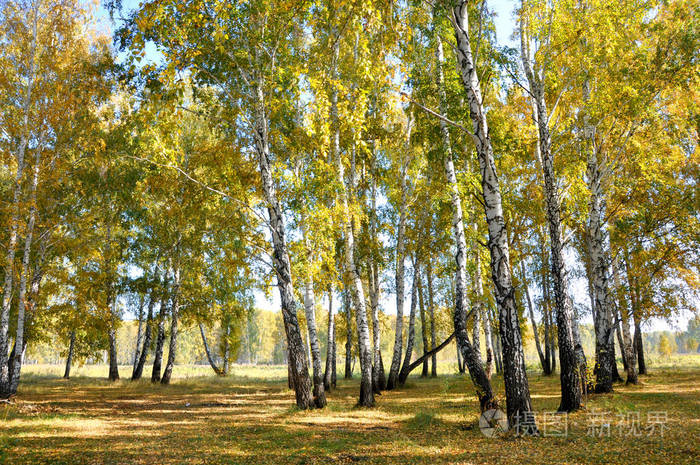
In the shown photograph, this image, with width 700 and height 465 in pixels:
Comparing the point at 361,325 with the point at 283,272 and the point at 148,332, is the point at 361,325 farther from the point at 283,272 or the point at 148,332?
the point at 148,332

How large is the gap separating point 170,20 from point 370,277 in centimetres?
1373

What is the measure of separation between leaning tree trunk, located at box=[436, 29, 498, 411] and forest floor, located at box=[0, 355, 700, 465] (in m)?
0.47

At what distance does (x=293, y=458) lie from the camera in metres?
6.77

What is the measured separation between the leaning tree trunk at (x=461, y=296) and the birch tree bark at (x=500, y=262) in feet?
4.90

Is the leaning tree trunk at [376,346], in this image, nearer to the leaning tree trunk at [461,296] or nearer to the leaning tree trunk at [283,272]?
the leaning tree trunk at [283,272]

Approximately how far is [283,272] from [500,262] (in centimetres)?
664

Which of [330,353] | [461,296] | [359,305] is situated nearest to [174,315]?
[330,353]

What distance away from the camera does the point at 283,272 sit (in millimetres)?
12172

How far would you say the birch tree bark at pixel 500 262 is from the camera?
748cm

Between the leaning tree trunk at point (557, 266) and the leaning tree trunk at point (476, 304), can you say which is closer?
the leaning tree trunk at point (557, 266)

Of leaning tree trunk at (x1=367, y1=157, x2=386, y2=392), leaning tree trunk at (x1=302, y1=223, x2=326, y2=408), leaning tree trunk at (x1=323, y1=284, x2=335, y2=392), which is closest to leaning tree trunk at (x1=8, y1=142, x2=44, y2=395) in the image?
leaning tree trunk at (x1=302, y1=223, x2=326, y2=408)

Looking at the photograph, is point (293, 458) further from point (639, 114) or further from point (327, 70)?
point (639, 114)

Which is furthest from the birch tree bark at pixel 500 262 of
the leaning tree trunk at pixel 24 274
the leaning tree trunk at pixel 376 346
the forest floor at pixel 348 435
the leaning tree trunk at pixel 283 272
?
the leaning tree trunk at pixel 24 274

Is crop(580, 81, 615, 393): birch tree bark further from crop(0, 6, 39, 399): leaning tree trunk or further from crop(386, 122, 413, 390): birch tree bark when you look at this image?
crop(0, 6, 39, 399): leaning tree trunk
